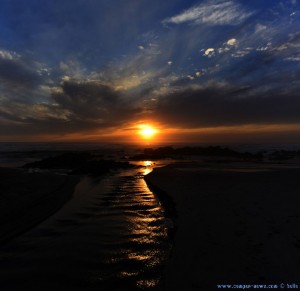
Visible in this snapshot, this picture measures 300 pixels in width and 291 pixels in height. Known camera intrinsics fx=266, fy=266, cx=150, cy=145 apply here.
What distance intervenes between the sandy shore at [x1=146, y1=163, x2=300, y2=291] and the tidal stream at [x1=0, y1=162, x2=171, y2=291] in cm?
56

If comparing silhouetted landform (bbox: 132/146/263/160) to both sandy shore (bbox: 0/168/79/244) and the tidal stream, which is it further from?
the tidal stream

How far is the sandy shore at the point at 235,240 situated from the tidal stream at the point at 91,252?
22.0 inches

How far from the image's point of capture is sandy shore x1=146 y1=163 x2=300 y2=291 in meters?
5.43

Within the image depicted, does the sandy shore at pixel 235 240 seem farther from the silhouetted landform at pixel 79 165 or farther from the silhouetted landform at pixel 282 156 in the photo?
the silhouetted landform at pixel 282 156

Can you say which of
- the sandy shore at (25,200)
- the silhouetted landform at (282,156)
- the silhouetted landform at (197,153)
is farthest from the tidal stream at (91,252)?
the silhouetted landform at (282,156)

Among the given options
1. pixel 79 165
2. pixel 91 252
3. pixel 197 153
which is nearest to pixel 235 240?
pixel 91 252

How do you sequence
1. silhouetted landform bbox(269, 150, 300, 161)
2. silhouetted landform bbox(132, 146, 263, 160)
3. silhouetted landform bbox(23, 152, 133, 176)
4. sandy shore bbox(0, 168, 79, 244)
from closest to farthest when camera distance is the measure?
sandy shore bbox(0, 168, 79, 244)
silhouetted landform bbox(23, 152, 133, 176)
silhouetted landform bbox(269, 150, 300, 161)
silhouetted landform bbox(132, 146, 263, 160)

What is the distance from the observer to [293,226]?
26.7 feet

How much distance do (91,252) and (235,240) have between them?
388cm

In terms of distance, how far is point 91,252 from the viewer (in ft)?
22.7

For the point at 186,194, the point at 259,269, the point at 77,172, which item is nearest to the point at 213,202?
the point at 186,194

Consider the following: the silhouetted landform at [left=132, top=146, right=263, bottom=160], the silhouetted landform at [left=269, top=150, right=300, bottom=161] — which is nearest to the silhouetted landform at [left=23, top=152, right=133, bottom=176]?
the silhouetted landform at [left=132, top=146, right=263, bottom=160]

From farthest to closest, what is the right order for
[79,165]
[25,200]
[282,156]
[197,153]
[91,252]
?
[197,153]
[282,156]
[79,165]
[25,200]
[91,252]

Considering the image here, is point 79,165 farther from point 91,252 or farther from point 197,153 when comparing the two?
point 197,153
